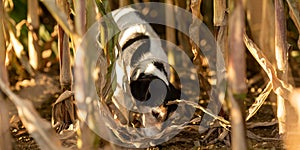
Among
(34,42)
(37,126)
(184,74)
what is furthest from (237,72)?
(34,42)

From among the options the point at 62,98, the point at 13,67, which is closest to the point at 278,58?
the point at 62,98

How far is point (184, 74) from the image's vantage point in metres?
1.45

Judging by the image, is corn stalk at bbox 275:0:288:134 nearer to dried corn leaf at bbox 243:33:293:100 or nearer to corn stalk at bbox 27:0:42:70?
dried corn leaf at bbox 243:33:293:100

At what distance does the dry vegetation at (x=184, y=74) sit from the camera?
2.49 feet

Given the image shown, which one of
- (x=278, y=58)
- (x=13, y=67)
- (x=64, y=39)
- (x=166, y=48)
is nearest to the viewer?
(x=278, y=58)

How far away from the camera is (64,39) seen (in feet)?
3.74

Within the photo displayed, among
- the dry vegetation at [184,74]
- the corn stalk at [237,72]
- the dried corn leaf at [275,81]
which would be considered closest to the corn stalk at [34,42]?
the dry vegetation at [184,74]

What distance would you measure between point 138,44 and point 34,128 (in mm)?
484

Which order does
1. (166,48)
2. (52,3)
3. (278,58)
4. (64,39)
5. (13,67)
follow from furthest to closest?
(13,67)
(166,48)
(64,39)
(278,58)
(52,3)

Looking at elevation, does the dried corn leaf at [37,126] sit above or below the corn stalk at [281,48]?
below

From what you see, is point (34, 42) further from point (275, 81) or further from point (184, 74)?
point (275, 81)

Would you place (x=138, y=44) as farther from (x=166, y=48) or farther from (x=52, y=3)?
(x=52, y=3)

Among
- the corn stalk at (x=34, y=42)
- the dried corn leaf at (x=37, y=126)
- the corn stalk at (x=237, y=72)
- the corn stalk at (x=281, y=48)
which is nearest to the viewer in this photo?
the corn stalk at (x=237, y=72)

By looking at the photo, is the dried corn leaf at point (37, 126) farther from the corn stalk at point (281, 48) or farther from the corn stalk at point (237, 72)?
the corn stalk at point (281, 48)
